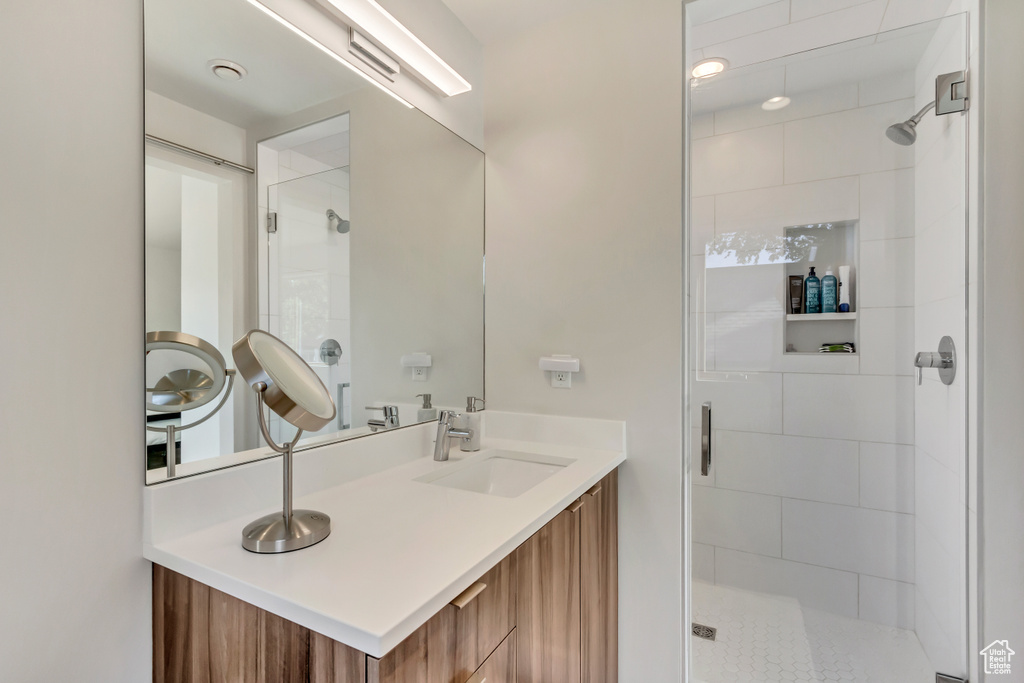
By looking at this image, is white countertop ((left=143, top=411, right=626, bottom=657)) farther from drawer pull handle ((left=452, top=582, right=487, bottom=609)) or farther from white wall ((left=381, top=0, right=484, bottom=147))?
white wall ((left=381, top=0, right=484, bottom=147))

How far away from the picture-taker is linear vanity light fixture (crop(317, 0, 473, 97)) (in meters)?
1.29

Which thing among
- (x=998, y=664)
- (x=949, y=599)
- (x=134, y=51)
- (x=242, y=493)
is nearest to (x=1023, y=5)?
(x=949, y=599)

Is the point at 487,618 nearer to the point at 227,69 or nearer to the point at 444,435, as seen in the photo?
the point at 444,435

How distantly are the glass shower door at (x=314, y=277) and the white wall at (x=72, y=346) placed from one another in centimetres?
29

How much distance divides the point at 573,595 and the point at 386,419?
0.74 metres

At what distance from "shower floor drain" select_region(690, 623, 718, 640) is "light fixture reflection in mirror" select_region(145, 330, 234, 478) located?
1585 mm

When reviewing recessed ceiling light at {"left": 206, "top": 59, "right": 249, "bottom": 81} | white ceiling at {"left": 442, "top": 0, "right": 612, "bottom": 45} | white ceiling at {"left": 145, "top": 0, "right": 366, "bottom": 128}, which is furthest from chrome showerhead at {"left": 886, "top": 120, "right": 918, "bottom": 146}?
recessed ceiling light at {"left": 206, "top": 59, "right": 249, "bottom": 81}

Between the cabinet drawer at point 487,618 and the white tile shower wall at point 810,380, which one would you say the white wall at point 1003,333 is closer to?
the white tile shower wall at point 810,380

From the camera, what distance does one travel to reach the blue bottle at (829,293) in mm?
1413

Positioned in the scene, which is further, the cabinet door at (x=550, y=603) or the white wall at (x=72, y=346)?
the cabinet door at (x=550, y=603)

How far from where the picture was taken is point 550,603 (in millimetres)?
1131

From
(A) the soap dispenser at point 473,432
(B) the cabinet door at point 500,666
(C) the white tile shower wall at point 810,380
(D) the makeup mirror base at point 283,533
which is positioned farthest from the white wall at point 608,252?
(D) the makeup mirror base at point 283,533

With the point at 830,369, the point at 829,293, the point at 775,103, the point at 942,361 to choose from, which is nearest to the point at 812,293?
the point at 829,293

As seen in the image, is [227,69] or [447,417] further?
[447,417]
